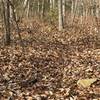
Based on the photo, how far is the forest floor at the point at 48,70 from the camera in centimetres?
667

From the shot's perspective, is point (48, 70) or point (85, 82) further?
point (48, 70)

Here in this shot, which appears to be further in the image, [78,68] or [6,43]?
[6,43]

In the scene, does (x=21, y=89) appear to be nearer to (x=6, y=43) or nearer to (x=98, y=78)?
(x=98, y=78)

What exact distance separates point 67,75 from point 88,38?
7.86 metres

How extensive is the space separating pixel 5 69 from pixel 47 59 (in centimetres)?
213

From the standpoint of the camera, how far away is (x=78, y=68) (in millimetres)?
9008

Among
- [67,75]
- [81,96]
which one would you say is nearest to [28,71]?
[67,75]

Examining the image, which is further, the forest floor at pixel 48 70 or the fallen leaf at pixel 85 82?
the fallen leaf at pixel 85 82

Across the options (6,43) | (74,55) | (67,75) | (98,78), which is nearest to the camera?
(98,78)

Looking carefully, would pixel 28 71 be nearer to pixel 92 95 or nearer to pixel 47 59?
pixel 47 59

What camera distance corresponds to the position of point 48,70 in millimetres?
9078

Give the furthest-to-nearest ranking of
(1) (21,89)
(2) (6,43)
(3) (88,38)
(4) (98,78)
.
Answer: (3) (88,38) → (2) (6,43) → (4) (98,78) → (1) (21,89)

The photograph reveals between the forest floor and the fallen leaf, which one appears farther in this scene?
the fallen leaf

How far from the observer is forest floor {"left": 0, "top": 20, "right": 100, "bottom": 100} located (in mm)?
6672
